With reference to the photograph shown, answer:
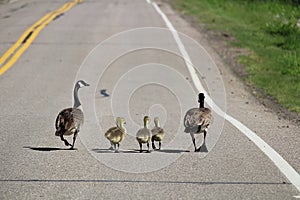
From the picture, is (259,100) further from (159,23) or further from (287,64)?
(159,23)

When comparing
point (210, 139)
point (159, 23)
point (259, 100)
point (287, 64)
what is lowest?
point (210, 139)

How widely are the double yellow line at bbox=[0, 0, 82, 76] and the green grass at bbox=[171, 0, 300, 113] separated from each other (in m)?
5.12

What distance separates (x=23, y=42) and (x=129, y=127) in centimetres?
1004

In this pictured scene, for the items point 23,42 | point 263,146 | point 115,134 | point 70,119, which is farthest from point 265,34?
point 70,119

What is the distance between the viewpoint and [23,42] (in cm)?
1817

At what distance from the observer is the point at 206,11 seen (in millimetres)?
27359

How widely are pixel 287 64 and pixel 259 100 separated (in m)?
3.87

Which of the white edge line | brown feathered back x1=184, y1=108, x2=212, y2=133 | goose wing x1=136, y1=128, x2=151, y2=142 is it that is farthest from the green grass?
goose wing x1=136, y1=128, x2=151, y2=142

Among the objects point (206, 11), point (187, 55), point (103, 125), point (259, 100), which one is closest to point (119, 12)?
point (206, 11)

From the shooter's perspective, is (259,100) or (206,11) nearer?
(259,100)

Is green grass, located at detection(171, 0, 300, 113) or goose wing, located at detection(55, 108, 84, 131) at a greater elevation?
green grass, located at detection(171, 0, 300, 113)

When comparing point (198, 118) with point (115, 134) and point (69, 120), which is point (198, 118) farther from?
point (69, 120)

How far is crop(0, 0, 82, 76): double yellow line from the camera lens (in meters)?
14.9

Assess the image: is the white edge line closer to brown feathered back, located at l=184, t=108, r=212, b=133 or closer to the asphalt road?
the asphalt road
